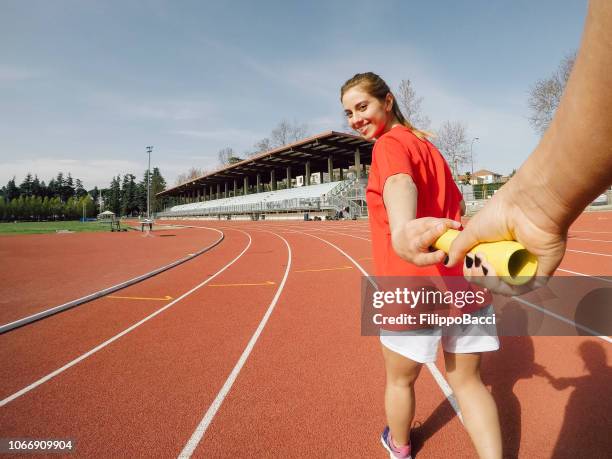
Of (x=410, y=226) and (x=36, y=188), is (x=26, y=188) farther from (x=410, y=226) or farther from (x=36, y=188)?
(x=410, y=226)

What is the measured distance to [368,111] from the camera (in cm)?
151

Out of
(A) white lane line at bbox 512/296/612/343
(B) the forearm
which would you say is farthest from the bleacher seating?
(B) the forearm

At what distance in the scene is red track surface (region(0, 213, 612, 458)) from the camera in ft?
7.95

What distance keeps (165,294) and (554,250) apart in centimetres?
694

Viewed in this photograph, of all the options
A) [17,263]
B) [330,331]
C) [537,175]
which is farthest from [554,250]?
[17,263]

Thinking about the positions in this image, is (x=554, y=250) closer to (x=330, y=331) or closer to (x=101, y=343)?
(x=330, y=331)

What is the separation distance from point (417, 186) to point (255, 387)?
2623 millimetres

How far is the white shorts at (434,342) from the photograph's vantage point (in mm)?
1568

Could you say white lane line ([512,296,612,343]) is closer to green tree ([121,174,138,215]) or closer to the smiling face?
the smiling face

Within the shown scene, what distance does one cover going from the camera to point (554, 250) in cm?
65

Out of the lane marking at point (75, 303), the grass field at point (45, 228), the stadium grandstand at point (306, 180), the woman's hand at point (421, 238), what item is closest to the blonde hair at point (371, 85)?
the woman's hand at point (421, 238)

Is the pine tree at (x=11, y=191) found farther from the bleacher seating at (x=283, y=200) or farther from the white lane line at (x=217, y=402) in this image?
the white lane line at (x=217, y=402)

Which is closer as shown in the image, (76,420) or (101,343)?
(76,420)

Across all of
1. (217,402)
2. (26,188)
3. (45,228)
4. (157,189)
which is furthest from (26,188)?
(217,402)
